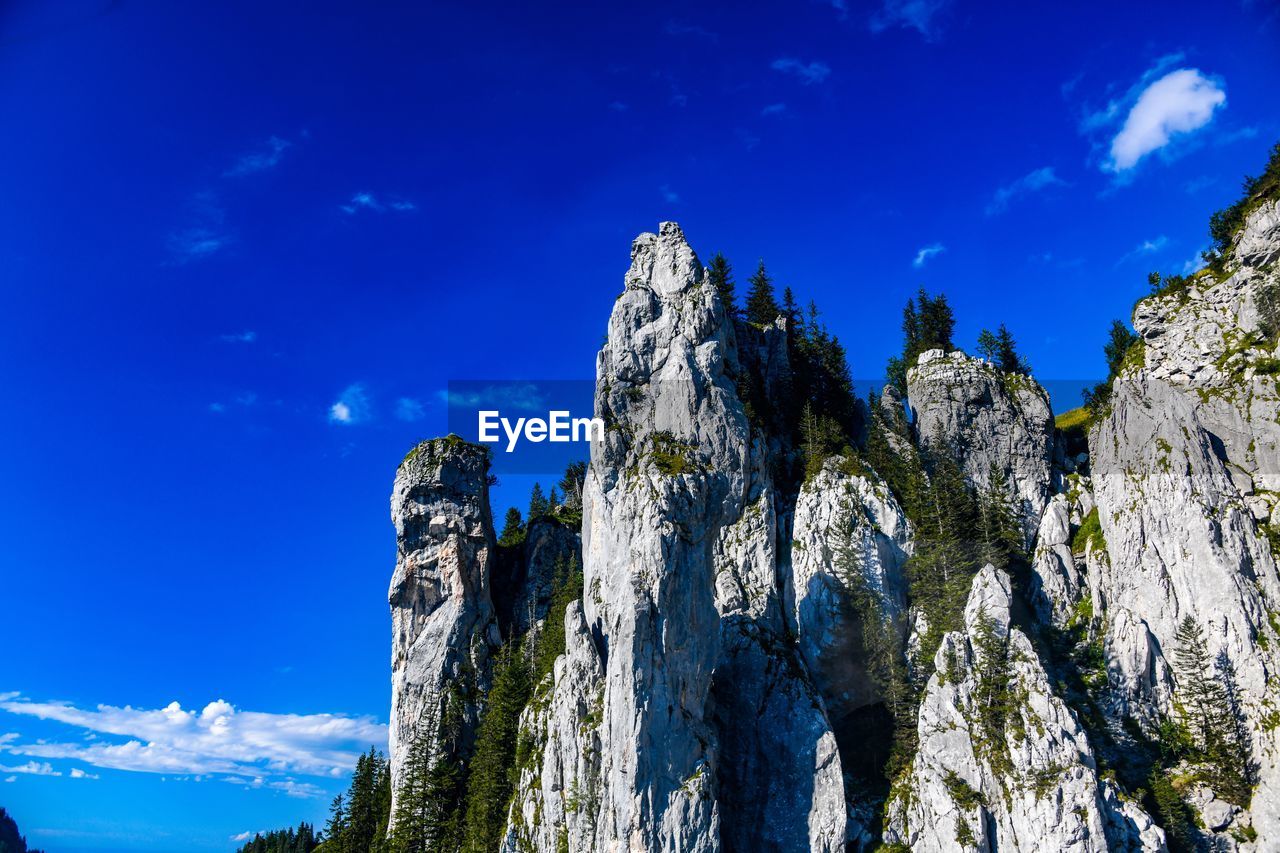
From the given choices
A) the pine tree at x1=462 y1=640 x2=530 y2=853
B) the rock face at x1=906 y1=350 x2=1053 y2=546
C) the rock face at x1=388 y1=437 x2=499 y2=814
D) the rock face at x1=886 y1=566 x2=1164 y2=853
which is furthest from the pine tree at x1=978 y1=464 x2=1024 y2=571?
the rock face at x1=388 y1=437 x2=499 y2=814

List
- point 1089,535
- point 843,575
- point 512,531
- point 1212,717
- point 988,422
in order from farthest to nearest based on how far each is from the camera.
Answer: point 512,531 < point 988,422 < point 1089,535 < point 843,575 < point 1212,717

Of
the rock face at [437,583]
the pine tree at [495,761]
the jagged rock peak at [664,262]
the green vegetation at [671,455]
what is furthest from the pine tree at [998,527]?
the rock face at [437,583]

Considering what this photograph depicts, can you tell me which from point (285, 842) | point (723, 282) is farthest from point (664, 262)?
point (285, 842)

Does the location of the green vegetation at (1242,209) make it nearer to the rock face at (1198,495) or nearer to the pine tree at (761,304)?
the rock face at (1198,495)

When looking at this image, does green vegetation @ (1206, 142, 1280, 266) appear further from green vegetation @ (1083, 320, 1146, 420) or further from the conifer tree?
the conifer tree

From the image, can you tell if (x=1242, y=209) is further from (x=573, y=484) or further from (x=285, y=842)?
(x=285, y=842)

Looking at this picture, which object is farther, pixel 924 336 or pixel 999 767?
pixel 924 336

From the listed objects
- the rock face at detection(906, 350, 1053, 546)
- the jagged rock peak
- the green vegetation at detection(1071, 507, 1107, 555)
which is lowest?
the green vegetation at detection(1071, 507, 1107, 555)
